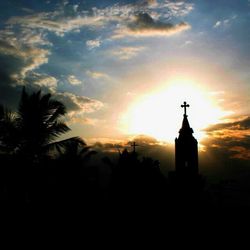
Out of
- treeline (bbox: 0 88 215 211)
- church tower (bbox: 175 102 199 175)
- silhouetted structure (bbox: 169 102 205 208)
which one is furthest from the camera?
church tower (bbox: 175 102 199 175)

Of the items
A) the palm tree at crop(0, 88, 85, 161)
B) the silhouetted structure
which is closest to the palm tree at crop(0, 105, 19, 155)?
the palm tree at crop(0, 88, 85, 161)

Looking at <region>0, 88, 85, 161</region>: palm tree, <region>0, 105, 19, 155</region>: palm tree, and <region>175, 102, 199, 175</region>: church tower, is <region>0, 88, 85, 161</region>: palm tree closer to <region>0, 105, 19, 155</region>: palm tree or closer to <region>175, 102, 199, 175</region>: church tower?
<region>0, 105, 19, 155</region>: palm tree

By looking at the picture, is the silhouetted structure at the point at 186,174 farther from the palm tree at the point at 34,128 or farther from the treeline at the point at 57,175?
the palm tree at the point at 34,128

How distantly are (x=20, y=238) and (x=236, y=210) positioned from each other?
1504cm

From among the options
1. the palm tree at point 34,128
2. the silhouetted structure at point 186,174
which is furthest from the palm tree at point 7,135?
the silhouetted structure at point 186,174

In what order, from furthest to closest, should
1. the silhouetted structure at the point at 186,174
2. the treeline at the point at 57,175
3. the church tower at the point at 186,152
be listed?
the church tower at the point at 186,152 < the silhouetted structure at the point at 186,174 < the treeline at the point at 57,175

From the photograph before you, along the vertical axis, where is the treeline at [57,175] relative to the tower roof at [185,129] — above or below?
below

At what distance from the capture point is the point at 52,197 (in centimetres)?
1877

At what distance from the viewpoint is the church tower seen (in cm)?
2466

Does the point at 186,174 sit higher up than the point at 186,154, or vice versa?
the point at 186,154

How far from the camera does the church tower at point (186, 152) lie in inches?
971

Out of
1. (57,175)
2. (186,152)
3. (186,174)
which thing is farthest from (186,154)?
(57,175)

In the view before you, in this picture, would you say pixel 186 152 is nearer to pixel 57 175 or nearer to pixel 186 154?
pixel 186 154

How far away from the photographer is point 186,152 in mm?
25422
